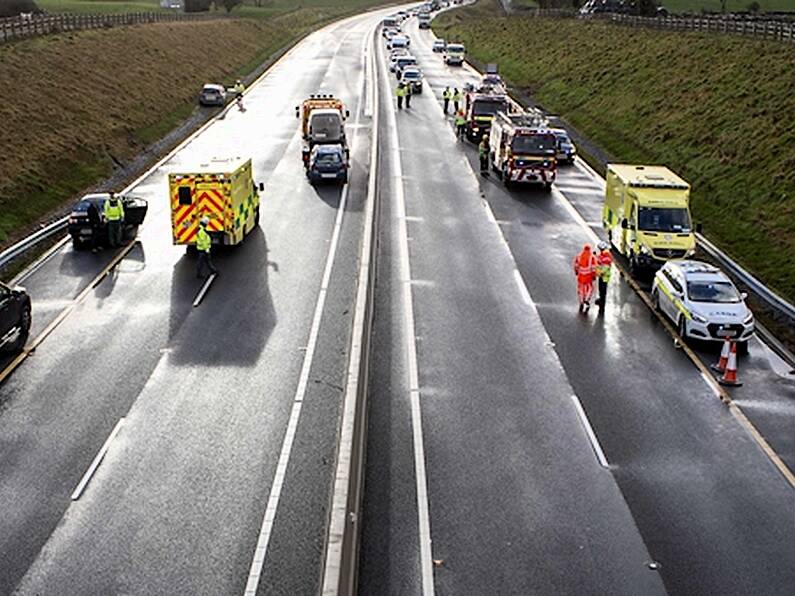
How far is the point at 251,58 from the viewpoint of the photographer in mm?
96812

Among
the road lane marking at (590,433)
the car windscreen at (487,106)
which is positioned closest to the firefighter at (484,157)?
the car windscreen at (487,106)

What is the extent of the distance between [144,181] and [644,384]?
28147 mm

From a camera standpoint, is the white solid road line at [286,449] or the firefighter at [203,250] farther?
the firefighter at [203,250]

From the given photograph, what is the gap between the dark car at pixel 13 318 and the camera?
2270 cm

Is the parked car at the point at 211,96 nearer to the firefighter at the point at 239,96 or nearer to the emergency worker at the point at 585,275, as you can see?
the firefighter at the point at 239,96

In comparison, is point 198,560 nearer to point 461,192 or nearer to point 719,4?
point 461,192

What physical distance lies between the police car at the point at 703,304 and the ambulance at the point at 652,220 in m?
2.53

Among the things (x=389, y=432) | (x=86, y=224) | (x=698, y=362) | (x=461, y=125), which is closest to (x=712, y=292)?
(x=698, y=362)

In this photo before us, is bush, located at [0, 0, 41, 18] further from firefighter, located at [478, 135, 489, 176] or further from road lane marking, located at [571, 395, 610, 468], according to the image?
road lane marking, located at [571, 395, 610, 468]

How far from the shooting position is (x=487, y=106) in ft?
175

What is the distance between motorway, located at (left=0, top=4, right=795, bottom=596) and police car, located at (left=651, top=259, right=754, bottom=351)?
1.96ft

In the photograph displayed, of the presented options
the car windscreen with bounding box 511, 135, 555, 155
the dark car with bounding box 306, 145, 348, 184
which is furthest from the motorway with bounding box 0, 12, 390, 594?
the car windscreen with bounding box 511, 135, 555, 155

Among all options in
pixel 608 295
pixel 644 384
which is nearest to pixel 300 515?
pixel 644 384

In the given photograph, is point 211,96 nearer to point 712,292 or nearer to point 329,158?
point 329,158
